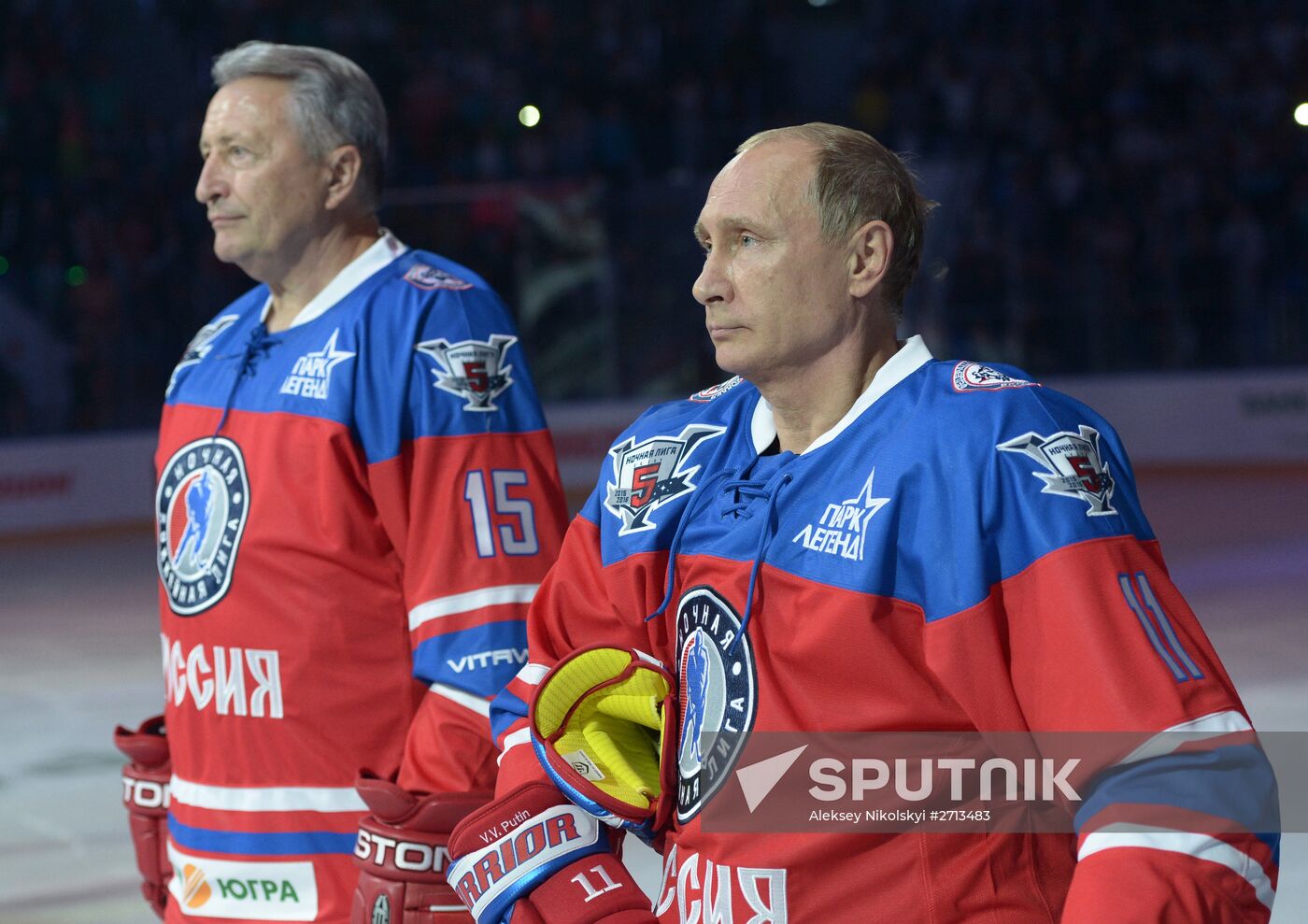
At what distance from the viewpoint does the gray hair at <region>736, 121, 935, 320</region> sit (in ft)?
5.37

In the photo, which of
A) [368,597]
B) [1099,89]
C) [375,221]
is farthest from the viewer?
[1099,89]

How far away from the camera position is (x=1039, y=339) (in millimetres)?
10523

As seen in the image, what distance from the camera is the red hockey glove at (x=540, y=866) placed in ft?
5.41

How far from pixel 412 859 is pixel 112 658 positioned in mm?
4783

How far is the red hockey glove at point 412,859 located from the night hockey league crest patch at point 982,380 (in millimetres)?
909

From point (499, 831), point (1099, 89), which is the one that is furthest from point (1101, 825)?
point (1099, 89)

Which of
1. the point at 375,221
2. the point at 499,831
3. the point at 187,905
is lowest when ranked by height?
the point at 187,905

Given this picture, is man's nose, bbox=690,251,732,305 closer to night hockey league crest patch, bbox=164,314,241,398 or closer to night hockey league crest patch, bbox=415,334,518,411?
night hockey league crest patch, bbox=415,334,518,411

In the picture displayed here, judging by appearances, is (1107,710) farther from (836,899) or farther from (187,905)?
(187,905)

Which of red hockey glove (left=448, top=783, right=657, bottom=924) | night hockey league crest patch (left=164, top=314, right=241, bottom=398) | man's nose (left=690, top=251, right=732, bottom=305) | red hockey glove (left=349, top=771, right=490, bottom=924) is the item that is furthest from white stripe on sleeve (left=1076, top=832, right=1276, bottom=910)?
night hockey league crest patch (left=164, top=314, right=241, bottom=398)

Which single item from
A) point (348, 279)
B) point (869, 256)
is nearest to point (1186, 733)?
point (869, 256)

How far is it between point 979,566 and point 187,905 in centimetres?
146

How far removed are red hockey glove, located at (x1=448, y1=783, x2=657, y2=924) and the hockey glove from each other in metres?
0.03

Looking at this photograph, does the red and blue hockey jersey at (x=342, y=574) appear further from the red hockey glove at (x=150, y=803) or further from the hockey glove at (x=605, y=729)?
the hockey glove at (x=605, y=729)
